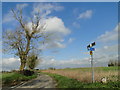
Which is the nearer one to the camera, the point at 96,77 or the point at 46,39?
the point at 96,77

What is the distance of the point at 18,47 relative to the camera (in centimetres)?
2962

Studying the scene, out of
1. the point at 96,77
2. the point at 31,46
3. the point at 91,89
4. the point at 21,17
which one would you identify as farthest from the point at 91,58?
the point at 21,17

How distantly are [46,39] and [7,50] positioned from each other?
766 centimetres

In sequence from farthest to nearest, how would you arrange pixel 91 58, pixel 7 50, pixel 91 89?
1. pixel 7 50
2. pixel 91 58
3. pixel 91 89

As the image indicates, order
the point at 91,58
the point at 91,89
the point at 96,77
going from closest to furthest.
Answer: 1. the point at 91,89
2. the point at 91,58
3. the point at 96,77

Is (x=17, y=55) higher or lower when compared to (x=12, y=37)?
lower

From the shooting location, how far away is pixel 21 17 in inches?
1204

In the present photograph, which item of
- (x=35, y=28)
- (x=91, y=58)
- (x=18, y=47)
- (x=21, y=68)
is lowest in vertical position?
(x=21, y=68)

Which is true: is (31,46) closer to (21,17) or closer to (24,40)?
(24,40)

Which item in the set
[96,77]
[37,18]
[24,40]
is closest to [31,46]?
[24,40]

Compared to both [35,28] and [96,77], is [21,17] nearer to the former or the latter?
[35,28]

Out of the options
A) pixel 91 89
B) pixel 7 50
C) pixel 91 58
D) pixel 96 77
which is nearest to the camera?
pixel 91 89

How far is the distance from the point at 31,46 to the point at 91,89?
22.3 meters

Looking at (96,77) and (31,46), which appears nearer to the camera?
(96,77)
